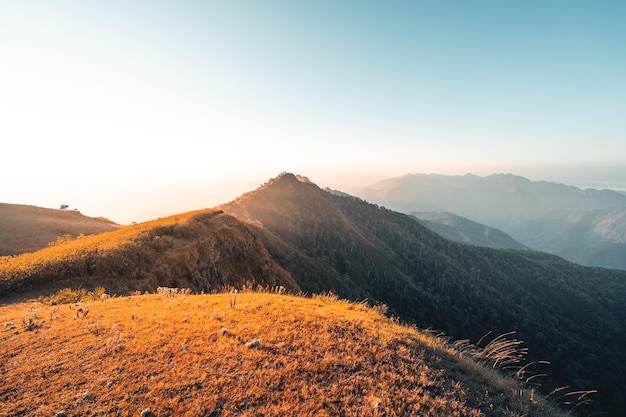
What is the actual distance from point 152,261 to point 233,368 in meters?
16.4

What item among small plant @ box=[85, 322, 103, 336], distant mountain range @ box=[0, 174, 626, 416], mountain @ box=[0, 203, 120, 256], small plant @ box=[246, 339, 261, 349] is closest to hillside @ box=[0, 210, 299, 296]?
distant mountain range @ box=[0, 174, 626, 416]

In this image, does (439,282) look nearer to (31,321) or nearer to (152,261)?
(152,261)

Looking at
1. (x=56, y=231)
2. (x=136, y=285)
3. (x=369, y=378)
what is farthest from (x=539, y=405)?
(x=56, y=231)

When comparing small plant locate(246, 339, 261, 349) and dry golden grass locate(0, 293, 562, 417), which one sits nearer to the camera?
dry golden grass locate(0, 293, 562, 417)

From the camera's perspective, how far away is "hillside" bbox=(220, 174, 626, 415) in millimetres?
87125

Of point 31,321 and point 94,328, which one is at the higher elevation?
point 31,321

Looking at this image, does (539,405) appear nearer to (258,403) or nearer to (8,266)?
(258,403)

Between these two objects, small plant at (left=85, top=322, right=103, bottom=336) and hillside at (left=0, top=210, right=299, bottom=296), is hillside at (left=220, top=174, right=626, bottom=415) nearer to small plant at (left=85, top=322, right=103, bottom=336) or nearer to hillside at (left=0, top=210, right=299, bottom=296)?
hillside at (left=0, top=210, right=299, bottom=296)

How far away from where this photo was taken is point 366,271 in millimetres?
95312

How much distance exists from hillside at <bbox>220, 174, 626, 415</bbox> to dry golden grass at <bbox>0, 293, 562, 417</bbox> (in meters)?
44.6

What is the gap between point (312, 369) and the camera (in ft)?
26.9

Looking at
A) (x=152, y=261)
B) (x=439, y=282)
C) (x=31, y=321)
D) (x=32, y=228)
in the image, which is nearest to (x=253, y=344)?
(x=31, y=321)

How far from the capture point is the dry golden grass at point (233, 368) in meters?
6.78

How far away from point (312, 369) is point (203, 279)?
62.5 ft
